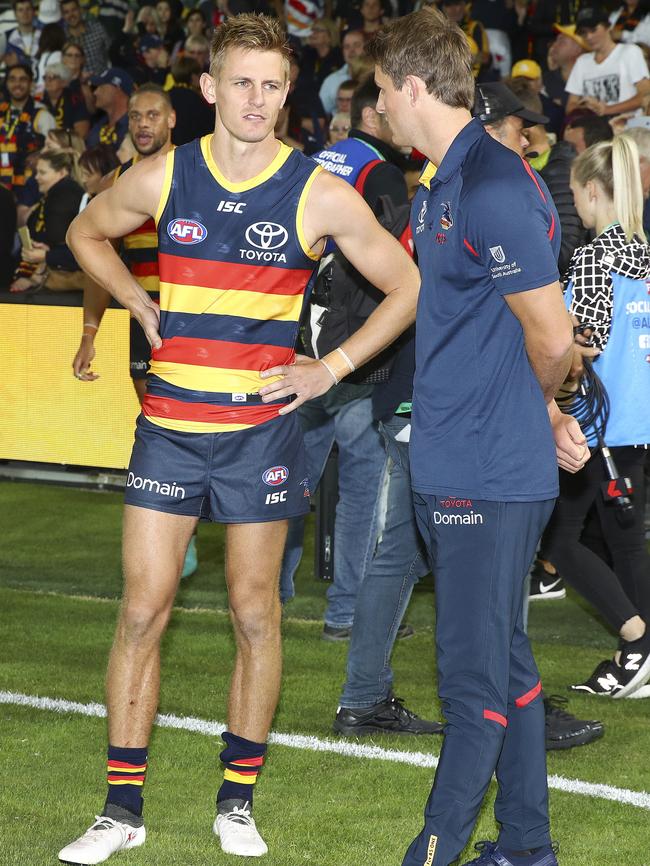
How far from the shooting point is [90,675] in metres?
5.60

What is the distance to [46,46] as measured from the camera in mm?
15711

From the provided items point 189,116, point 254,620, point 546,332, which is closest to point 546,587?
point 254,620

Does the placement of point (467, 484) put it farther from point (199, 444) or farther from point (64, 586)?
point (64, 586)

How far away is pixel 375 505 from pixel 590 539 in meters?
1.07

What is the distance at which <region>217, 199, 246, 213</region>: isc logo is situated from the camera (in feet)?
12.1

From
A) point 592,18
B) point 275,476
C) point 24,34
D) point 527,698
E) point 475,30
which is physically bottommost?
point 527,698

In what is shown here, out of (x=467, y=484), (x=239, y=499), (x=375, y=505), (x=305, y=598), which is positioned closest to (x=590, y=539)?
(x=375, y=505)

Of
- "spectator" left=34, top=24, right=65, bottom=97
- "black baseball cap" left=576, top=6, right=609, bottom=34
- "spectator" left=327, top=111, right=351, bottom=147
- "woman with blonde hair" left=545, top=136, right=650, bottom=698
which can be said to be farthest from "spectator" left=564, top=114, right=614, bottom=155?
"spectator" left=34, top=24, right=65, bottom=97

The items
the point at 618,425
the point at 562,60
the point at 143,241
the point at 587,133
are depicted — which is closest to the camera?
the point at 618,425

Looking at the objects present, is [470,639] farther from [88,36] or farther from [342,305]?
[88,36]

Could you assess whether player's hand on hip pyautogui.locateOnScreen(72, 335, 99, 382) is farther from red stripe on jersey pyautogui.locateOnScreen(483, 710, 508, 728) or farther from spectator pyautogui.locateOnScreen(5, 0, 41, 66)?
spectator pyautogui.locateOnScreen(5, 0, 41, 66)

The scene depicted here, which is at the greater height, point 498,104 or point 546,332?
point 498,104

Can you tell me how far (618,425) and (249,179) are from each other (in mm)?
2310

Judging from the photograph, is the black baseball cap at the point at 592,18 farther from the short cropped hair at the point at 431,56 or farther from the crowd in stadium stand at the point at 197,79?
the short cropped hair at the point at 431,56
